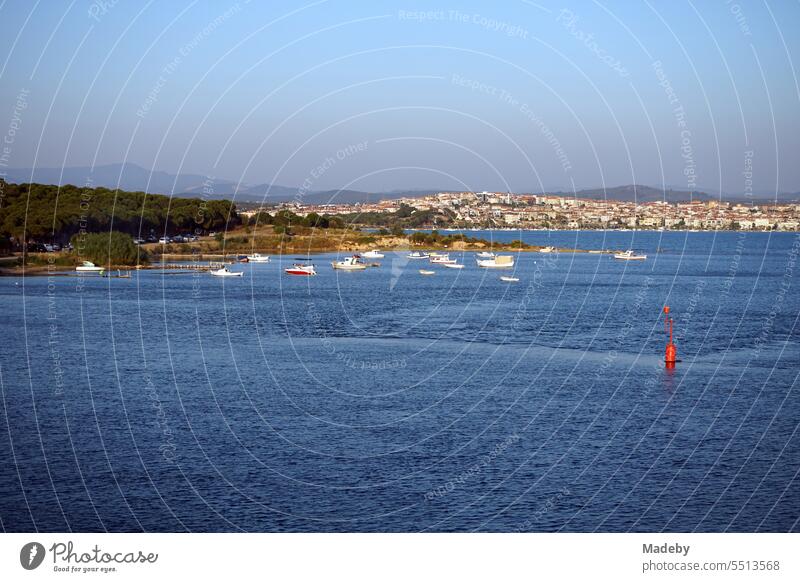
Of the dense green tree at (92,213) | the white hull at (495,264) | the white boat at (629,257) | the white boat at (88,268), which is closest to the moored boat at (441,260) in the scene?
the white hull at (495,264)

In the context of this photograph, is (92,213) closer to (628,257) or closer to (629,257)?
(628,257)

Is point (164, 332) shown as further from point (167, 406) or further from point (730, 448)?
point (730, 448)

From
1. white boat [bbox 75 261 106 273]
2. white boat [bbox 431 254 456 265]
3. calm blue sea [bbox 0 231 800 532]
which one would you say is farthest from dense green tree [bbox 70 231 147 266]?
white boat [bbox 431 254 456 265]

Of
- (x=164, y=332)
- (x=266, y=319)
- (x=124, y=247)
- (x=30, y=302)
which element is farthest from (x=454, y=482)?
(x=124, y=247)

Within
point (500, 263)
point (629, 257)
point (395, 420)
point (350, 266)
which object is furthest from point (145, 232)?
point (395, 420)

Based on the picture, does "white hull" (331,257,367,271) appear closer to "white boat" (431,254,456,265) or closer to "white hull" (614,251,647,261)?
"white boat" (431,254,456,265)

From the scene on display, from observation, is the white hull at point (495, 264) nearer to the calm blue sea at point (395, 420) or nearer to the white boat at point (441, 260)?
the white boat at point (441, 260)
